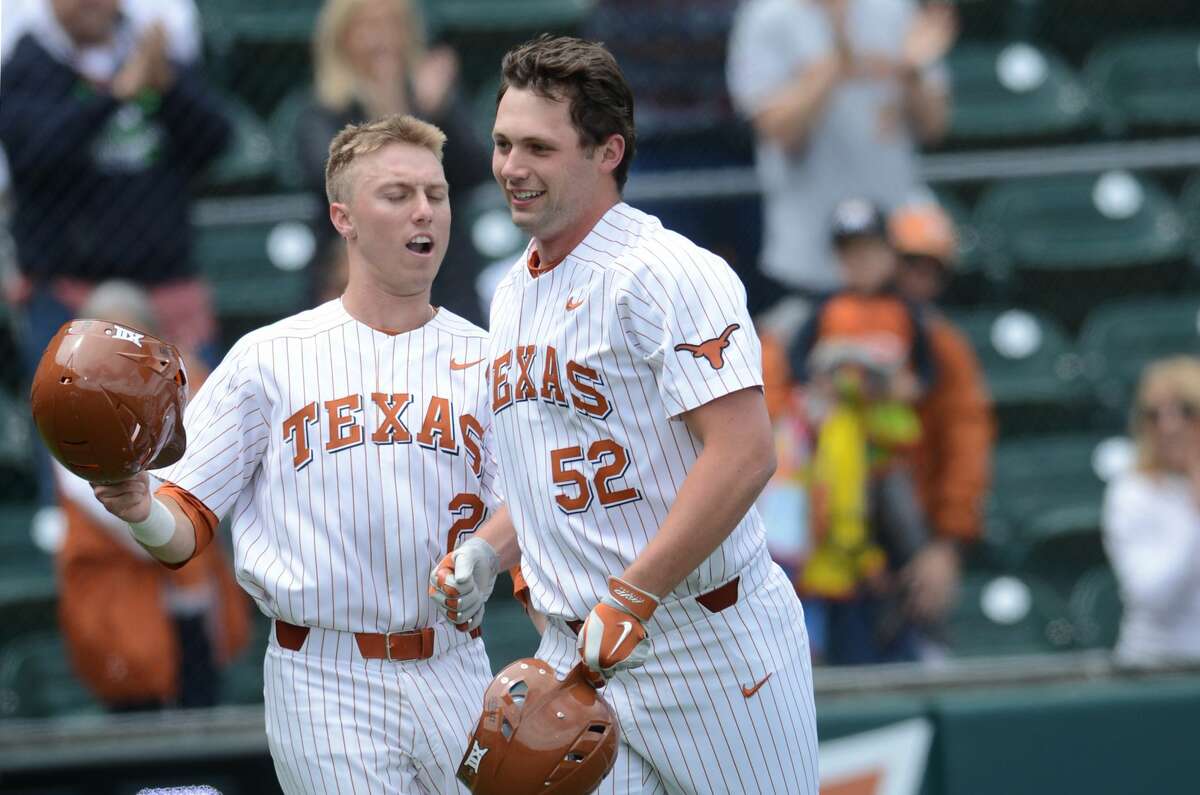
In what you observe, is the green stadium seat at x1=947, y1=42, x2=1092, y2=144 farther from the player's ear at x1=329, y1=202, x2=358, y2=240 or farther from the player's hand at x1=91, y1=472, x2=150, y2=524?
the player's hand at x1=91, y1=472, x2=150, y2=524

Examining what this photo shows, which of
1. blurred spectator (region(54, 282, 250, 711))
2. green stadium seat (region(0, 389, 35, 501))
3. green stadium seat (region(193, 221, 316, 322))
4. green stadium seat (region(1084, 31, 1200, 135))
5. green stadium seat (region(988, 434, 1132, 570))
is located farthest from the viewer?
green stadium seat (region(1084, 31, 1200, 135))

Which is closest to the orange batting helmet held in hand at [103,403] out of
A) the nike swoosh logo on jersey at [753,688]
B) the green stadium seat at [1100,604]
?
the nike swoosh logo on jersey at [753,688]

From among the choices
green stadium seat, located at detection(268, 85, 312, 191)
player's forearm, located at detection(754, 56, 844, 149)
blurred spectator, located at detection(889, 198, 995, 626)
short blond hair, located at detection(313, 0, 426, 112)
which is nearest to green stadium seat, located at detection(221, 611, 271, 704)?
short blond hair, located at detection(313, 0, 426, 112)

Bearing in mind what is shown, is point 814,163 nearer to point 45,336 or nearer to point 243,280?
point 243,280

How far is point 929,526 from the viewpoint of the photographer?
5629 mm

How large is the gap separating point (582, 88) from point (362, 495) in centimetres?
87

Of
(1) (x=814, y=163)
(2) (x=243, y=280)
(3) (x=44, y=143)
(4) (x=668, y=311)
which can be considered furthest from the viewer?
A: (2) (x=243, y=280)

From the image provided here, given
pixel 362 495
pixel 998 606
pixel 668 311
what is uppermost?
pixel 668 311

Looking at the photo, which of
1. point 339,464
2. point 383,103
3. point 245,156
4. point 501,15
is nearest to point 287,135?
point 245,156

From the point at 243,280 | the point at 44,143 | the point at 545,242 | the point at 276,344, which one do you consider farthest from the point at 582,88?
the point at 243,280

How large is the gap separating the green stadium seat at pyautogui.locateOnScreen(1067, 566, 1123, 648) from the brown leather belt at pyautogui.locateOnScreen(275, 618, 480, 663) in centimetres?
376

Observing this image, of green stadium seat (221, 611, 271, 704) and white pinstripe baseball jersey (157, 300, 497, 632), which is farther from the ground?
white pinstripe baseball jersey (157, 300, 497, 632)

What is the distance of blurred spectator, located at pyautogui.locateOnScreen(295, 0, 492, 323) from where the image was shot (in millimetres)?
5508

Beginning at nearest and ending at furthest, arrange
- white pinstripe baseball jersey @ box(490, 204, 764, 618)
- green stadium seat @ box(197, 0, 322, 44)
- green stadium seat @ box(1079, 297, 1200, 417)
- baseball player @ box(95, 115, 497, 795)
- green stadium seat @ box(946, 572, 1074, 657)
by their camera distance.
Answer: white pinstripe baseball jersey @ box(490, 204, 764, 618), baseball player @ box(95, 115, 497, 795), green stadium seat @ box(946, 572, 1074, 657), green stadium seat @ box(197, 0, 322, 44), green stadium seat @ box(1079, 297, 1200, 417)
